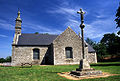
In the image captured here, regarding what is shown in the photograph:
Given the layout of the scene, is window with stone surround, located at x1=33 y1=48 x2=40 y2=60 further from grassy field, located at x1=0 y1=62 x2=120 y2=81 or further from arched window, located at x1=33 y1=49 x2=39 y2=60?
grassy field, located at x1=0 y1=62 x2=120 y2=81

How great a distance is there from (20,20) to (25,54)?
10.4 metres

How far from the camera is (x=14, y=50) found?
859 inches

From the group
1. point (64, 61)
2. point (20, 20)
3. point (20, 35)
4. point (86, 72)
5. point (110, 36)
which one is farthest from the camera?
point (110, 36)

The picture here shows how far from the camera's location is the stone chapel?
69.9 ft

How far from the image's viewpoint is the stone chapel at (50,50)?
2130 centimetres

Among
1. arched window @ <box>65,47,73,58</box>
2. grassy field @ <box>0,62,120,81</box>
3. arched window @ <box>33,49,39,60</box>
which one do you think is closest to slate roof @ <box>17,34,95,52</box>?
arched window @ <box>33,49,39,60</box>

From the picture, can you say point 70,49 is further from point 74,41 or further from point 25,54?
point 25,54

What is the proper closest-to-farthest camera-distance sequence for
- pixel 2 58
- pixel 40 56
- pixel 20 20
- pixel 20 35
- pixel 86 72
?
pixel 86 72 < pixel 40 56 < pixel 20 35 < pixel 20 20 < pixel 2 58

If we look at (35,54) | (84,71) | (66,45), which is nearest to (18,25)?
(35,54)

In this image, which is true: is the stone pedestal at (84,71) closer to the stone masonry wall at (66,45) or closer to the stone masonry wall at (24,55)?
the stone masonry wall at (66,45)

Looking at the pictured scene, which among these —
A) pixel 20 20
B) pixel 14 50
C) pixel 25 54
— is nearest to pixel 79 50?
pixel 25 54

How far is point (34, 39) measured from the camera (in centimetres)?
2483

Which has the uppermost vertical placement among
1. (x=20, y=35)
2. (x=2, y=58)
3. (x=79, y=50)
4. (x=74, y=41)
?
(x=20, y=35)

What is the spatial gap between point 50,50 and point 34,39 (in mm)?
4778
